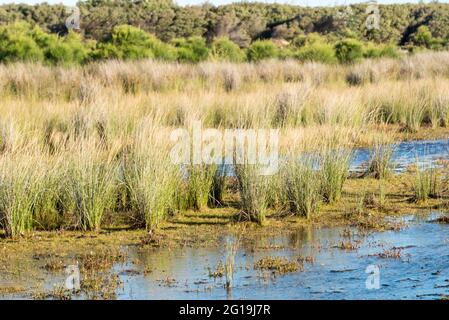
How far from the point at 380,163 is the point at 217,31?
151 ft

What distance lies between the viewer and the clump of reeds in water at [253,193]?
33.5 feet

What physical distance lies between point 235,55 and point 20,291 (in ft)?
84.1

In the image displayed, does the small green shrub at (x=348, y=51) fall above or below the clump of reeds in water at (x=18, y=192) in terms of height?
below

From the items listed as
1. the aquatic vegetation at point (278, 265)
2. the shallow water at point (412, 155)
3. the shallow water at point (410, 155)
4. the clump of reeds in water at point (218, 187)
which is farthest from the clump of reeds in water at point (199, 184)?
the shallow water at point (412, 155)

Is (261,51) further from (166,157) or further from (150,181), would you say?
(150,181)

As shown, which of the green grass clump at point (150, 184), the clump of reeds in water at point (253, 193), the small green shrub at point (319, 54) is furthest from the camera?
the small green shrub at point (319, 54)

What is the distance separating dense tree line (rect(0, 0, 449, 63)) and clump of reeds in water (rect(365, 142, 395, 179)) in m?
16.8

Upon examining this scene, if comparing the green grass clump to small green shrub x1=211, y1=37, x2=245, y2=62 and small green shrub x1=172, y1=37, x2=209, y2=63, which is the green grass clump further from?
small green shrub x1=211, y1=37, x2=245, y2=62

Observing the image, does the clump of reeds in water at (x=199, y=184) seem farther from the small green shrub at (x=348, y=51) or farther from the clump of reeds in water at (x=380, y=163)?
the small green shrub at (x=348, y=51)

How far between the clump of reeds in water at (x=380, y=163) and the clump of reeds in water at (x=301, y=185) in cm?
236

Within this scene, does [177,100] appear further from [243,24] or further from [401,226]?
[243,24]

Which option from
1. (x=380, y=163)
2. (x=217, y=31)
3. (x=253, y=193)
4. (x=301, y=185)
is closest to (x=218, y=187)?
(x=253, y=193)

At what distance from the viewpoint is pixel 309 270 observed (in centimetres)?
828
